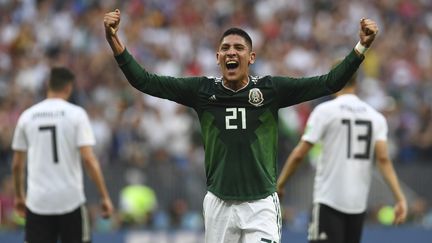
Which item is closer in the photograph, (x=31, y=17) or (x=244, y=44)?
(x=244, y=44)

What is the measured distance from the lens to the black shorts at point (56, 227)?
11344 mm

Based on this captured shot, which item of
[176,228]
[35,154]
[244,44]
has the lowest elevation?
[176,228]

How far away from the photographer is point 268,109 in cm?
891

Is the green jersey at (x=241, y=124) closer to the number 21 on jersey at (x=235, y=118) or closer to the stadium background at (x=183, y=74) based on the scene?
the number 21 on jersey at (x=235, y=118)

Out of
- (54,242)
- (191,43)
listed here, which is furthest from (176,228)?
(191,43)

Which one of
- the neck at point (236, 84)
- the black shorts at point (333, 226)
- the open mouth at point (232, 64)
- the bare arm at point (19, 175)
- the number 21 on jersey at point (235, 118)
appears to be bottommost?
the black shorts at point (333, 226)

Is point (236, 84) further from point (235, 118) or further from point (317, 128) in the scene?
point (317, 128)

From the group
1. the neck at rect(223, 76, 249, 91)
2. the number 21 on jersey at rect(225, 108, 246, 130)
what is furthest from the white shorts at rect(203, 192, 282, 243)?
the neck at rect(223, 76, 249, 91)

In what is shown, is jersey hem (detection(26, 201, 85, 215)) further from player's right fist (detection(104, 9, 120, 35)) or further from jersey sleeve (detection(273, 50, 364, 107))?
player's right fist (detection(104, 9, 120, 35))

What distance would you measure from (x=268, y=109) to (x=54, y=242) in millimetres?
3523

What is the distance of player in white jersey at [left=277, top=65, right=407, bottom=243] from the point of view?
11.2 metres

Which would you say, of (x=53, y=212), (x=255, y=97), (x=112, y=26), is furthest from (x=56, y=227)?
(x=112, y=26)

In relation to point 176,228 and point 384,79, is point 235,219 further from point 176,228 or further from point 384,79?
point 384,79

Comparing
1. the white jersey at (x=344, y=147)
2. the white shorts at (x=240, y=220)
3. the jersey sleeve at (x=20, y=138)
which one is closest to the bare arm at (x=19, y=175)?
the jersey sleeve at (x=20, y=138)
